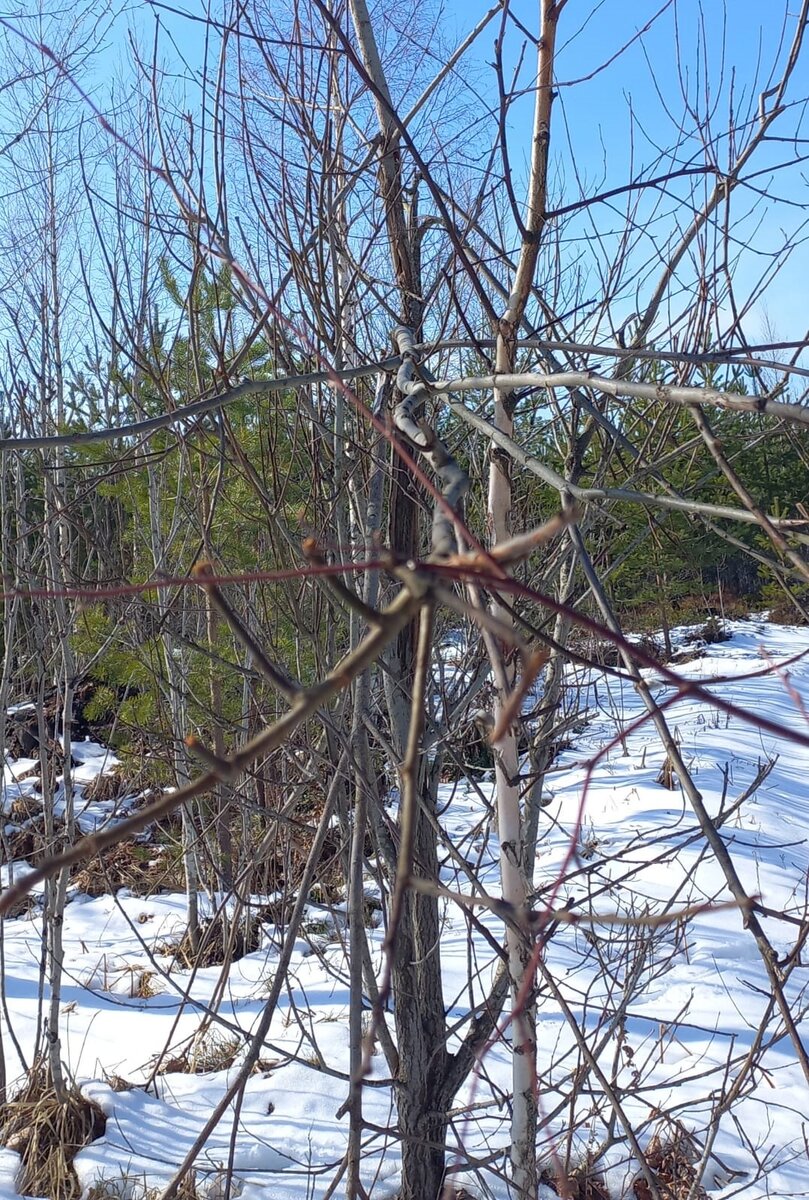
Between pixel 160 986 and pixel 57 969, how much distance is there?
1175 millimetres

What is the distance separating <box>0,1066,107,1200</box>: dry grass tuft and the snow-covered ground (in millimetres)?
62

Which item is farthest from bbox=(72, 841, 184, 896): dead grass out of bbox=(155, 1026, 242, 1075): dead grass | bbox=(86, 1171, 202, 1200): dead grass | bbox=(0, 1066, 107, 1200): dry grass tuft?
bbox=(86, 1171, 202, 1200): dead grass

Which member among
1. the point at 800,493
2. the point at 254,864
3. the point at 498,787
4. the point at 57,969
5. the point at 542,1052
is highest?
the point at 800,493

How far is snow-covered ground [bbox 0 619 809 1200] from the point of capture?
2141 mm

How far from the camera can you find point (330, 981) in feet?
13.4

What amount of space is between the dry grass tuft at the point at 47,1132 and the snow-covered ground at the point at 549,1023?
0.06m

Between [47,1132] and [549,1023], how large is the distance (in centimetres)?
195

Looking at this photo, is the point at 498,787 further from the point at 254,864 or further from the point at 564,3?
the point at 564,3

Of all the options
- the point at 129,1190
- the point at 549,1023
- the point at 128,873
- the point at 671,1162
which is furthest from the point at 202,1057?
the point at 128,873

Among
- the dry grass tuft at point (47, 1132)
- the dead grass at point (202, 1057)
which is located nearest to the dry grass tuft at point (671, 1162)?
the dead grass at point (202, 1057)

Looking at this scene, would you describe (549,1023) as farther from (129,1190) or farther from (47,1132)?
(47,1132)

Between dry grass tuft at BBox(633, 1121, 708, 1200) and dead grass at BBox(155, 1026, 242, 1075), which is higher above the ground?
dry grass tuft at BBox(633, 1121, 708, 1200)

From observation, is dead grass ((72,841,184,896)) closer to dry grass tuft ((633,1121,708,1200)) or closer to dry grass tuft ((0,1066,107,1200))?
dry grass tuft ((0,1066,107,1200))

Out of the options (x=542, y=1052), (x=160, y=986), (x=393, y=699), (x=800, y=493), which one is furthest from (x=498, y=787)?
(x=800, y=493)
